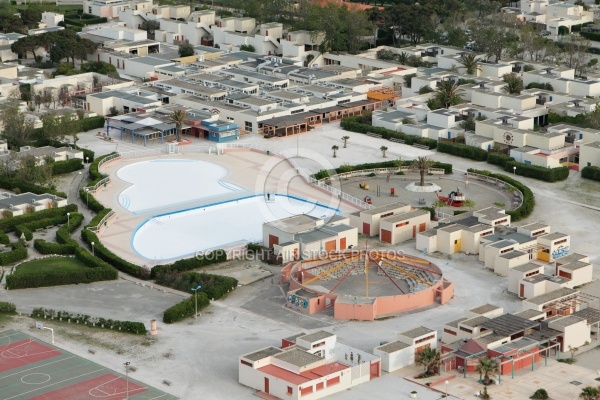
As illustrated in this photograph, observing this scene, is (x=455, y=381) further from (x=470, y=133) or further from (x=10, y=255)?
(x=470, y=133)

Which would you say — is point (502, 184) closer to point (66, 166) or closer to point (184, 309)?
point (66, 166)

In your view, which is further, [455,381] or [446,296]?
[446,296]

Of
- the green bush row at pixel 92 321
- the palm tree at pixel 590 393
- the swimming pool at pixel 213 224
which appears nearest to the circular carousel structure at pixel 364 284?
the swimming pool at pixel 213 224

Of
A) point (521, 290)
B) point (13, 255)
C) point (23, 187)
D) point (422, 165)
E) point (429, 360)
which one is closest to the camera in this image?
point (429, 360)

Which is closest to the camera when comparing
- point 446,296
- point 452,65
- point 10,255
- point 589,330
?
point 589,330

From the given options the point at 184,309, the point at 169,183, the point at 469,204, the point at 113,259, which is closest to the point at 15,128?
the point at 169,183

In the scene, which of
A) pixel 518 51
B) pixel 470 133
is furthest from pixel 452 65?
pixel 470 133

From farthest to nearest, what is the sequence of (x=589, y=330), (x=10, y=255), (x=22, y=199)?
(x=22, y=199)
(x=10, y=255)
(x=589, y=330)
